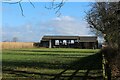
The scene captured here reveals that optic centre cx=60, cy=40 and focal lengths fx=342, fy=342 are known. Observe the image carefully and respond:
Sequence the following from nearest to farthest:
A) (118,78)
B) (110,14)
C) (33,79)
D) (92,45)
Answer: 1. (118,78)
2. (33,79)
3. (110,14)
4. (92,45)

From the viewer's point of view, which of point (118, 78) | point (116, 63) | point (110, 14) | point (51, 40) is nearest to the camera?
point (118, 78)

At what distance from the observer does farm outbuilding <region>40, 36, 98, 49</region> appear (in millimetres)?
121238

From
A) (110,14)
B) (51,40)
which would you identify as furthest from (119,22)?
(51,40)

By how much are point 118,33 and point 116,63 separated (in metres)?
2.32

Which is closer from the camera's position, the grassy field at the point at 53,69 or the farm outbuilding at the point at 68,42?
the grassy field at the point at 53,69

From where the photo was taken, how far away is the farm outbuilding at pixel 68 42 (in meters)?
121

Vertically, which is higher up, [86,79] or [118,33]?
[118,33]

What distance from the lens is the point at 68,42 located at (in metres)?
128

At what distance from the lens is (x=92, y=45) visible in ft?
395

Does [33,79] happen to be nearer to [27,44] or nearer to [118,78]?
[118,78]

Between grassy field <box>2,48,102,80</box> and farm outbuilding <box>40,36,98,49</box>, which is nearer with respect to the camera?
grassy field <box>2,48,102,80</box>

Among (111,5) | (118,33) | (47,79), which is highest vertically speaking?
(111,5)

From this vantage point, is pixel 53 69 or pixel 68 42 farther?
pixel 68 42

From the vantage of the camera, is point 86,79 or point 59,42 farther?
point 59,42
